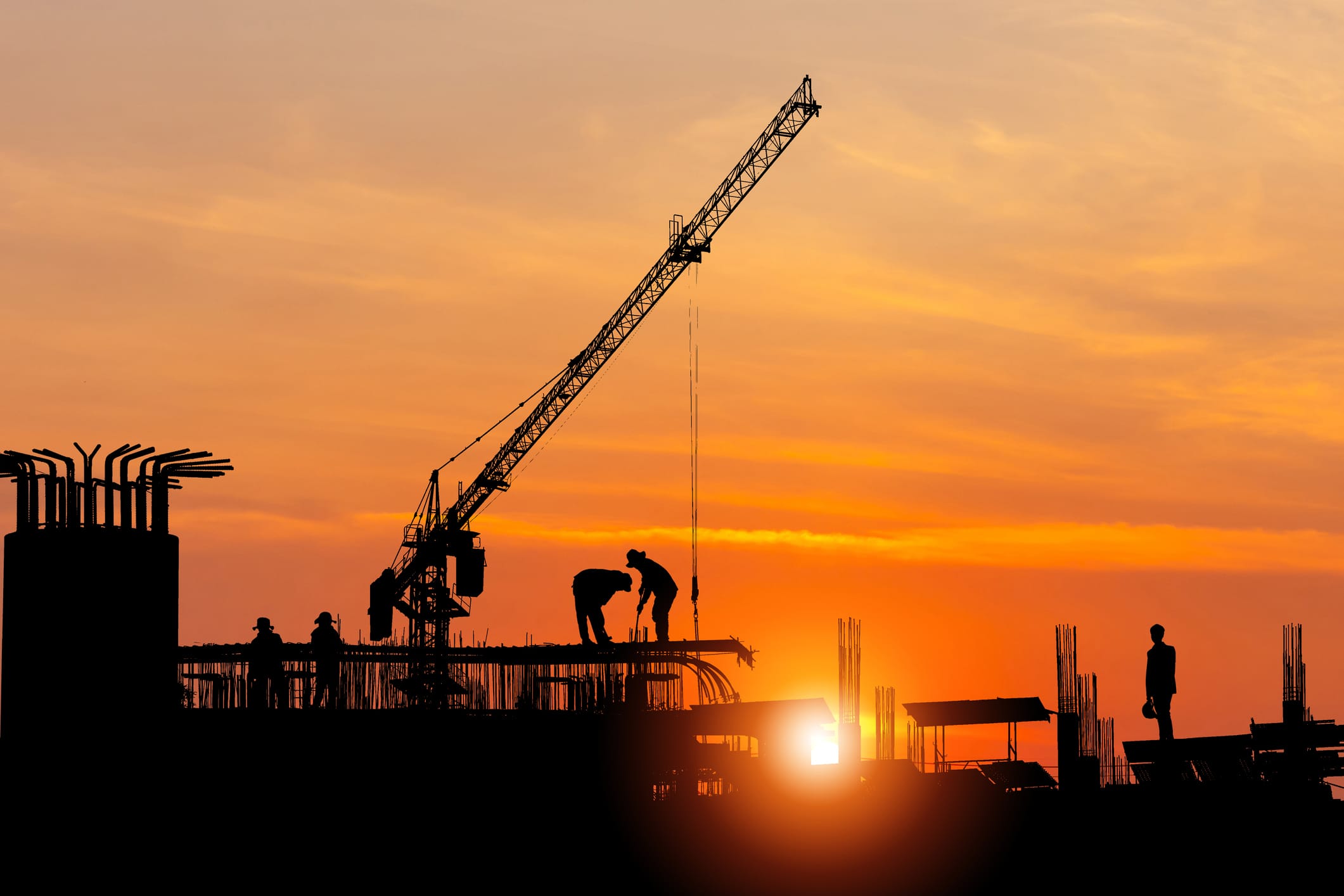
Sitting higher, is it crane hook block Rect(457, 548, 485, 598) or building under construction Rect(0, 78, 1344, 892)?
crane hook block Rect(457, 548, 485, 598)

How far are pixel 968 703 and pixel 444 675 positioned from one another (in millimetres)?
10411

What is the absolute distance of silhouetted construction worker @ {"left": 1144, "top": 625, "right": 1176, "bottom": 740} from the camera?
26.6 meters

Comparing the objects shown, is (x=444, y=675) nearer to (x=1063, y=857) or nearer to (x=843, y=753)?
(x=843, y=753)

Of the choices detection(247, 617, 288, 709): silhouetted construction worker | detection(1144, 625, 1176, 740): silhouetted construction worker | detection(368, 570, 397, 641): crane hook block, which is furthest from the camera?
detection(368, 570, 397, 641): crane hook block

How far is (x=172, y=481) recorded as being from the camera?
28047 millimetres

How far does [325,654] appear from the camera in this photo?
31828 mm

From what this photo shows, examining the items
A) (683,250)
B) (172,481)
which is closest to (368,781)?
(172,481)

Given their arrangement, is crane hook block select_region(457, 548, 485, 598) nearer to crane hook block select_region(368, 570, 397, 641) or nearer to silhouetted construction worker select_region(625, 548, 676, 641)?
crane hook block select_region(368, 570, 397, 641)

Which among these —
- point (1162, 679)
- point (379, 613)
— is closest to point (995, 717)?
point (1162, 679)

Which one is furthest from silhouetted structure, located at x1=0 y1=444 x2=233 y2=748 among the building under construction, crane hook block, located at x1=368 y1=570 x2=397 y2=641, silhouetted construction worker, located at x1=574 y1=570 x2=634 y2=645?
crane hook block, located at x1=368 y1=570 x2=397 y2=641

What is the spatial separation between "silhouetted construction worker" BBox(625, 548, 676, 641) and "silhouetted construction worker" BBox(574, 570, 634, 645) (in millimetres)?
714

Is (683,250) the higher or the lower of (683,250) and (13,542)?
the higher

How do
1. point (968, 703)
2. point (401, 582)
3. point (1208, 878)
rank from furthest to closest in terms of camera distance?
1. point (401, 582)
2. point (968, 703)
3. point (1208, 878)

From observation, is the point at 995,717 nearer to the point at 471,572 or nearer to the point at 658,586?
the point at 658,586
